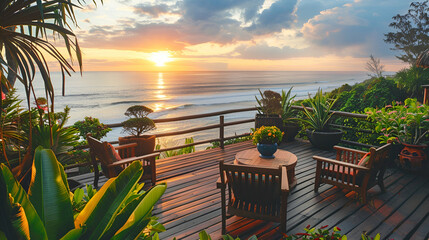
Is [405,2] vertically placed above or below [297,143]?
above

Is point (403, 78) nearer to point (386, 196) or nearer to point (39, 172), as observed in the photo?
point (386, 196)

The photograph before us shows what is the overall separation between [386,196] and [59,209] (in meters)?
4.05

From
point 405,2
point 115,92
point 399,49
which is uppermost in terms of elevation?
point 405,2

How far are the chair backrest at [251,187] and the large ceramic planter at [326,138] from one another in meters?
3.39

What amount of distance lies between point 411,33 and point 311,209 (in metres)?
32.1

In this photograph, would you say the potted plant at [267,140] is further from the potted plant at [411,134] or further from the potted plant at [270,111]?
the potted plant at [270,111]

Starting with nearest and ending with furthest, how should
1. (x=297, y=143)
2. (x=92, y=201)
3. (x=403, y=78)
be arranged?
(x=92, y=201) < (x=297, y=143) < (x=403, y=78)

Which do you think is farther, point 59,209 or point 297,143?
point 297,143

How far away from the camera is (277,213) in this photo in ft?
8.71

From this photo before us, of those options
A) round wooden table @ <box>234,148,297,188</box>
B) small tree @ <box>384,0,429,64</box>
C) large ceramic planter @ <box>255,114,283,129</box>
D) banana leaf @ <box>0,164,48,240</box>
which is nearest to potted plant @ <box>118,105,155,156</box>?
round wooden table @ <box>234,148,297,188</box>

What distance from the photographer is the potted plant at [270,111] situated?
6.17 metres

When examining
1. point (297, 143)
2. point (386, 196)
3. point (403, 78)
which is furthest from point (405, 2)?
point (386, 196)

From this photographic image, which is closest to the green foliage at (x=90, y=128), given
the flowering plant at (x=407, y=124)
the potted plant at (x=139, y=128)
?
the potted plant at (x=139, y=128)

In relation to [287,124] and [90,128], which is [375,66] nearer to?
[287,124]
